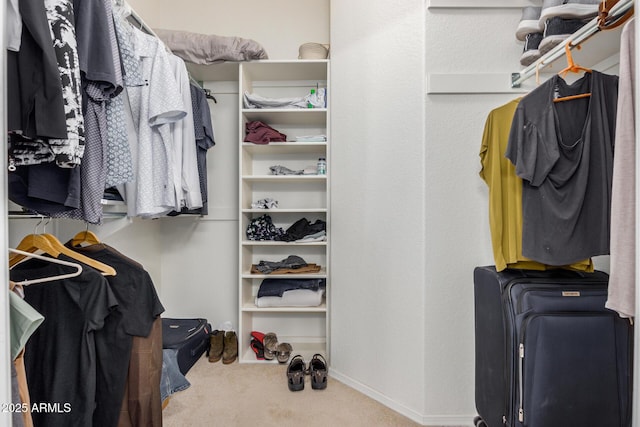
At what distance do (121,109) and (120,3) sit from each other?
1.88ft

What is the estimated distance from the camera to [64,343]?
42.5 inches

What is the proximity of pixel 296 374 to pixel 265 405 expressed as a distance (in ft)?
0.79

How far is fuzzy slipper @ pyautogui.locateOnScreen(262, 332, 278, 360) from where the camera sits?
2273mm

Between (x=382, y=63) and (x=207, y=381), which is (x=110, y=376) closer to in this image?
(x=207, y=381)

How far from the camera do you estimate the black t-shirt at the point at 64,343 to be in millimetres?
1064

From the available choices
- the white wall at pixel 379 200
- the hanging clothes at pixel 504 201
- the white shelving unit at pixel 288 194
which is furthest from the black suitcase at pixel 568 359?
the white shelving unit at pixel 288 194

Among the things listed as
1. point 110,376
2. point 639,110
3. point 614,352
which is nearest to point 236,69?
point 110,376

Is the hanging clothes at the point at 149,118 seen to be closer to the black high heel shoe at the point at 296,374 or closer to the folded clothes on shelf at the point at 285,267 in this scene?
the folded clothes on shelf at the point at 285,267

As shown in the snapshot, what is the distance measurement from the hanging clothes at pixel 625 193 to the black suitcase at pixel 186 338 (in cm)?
205

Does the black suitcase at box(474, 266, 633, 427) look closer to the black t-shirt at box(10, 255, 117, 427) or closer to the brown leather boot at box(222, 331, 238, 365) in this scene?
the black t-shirt at box(10, 255, 117, 427)

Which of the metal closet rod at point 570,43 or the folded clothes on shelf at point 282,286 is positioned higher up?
the metal closet rod at point 570,43

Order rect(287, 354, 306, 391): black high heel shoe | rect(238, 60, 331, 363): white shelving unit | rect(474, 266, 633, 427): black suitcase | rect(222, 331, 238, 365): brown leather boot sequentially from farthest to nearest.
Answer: rect(238, 60, 331, 363): white shelving unit
rect(222, 331, 238, 365): brown leather boot
rect(287, 354, 306, 391): black high heel shoe
rect(474, 266, 633, 427): black suitcase

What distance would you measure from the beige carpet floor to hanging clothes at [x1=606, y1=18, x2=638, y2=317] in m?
1.13

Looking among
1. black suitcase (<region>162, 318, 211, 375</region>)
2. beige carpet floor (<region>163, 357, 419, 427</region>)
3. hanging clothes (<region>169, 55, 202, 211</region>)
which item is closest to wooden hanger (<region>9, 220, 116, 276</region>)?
hanging clothes (<region>169, 55, 202, 211</region>)
